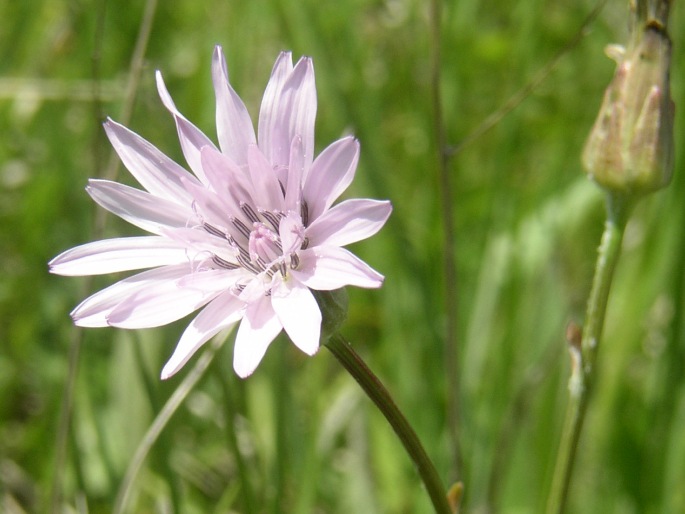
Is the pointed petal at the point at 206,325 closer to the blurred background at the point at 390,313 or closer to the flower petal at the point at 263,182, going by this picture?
the flower petal at the point at 263,182

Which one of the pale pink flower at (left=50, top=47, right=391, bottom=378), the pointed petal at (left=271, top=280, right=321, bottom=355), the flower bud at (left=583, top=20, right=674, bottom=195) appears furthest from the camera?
the flower bud at (left=583, top=20, right=674, bottom=195)

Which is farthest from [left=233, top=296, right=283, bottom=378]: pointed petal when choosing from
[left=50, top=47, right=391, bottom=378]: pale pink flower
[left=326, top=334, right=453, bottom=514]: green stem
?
[left=326, top=334, right=453, bottom=514]: green stem

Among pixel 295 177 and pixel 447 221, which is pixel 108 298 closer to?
pixel 295 177

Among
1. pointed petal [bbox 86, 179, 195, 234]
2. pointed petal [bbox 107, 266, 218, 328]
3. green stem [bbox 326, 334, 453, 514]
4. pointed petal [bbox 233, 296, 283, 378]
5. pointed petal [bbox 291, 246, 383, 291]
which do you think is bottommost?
green stem [bbox 326, 334, 453, 514]

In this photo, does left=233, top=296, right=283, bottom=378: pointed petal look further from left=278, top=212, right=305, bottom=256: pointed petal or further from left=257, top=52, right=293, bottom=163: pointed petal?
left=257, top=52, right=293, bottom=163: pointed petal

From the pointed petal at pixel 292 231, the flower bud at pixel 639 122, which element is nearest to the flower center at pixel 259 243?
the pointed petal at pixel 292 231

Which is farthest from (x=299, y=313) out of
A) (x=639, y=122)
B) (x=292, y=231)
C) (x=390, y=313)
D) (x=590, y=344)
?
(x=390, y=313)
